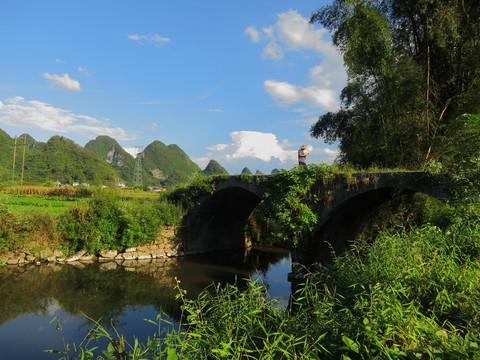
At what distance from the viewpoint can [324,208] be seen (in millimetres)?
10859

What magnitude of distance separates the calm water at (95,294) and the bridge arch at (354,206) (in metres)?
1.99

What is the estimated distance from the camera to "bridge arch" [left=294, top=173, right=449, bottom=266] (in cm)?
Result: 832

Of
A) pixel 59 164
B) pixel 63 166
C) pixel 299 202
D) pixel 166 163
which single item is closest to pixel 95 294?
pixel 299 202

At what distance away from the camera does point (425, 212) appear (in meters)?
11.1

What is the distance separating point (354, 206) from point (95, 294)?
9.47 metres

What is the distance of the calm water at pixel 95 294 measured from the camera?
7762 mm

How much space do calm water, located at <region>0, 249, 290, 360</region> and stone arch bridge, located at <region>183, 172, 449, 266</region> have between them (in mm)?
2039

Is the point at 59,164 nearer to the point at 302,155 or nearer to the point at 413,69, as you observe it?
the point at 302,155

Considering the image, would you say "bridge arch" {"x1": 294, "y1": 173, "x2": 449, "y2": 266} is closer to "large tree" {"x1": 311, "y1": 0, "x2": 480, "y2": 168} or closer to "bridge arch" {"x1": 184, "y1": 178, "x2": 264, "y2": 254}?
"large tree" {"x1": 311, "y1": 0, "x2": 480, "y2": 168}

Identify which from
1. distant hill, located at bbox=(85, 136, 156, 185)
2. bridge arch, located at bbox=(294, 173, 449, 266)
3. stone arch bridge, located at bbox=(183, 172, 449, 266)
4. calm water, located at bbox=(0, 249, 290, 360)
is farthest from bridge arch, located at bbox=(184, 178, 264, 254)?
distant hill, located at bbox=(85, 136, 156, 185)

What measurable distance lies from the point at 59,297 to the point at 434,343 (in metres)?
11.2

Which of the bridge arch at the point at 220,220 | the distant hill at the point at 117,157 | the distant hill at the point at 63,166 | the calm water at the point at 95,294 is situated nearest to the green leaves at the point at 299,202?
the calm water at the point at 95,294

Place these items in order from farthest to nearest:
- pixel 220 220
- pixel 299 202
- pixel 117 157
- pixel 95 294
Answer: pixel 117 157 < pixel 220 220 < pixel 299 202 < pixel 95 294

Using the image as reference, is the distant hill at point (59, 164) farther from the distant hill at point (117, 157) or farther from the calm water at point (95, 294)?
the calm water at point (95, 294)
